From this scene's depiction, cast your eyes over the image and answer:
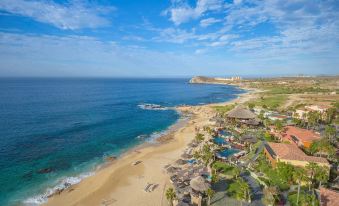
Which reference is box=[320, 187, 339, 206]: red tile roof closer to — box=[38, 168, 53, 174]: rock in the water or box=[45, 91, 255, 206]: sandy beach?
box=[45, 91, 255, 206]: sandy beach

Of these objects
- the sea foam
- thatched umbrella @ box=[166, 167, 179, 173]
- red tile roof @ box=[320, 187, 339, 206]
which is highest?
red tile roof @ box=[320, 187, 339, 206]

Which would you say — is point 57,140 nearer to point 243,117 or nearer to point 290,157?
point 243,117

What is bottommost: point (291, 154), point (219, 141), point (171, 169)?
point (171, 169)

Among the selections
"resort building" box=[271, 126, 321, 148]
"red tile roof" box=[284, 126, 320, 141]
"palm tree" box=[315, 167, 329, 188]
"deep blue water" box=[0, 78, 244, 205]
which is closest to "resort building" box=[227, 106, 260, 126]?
"resort building" box=[271, 126, 321, 148]

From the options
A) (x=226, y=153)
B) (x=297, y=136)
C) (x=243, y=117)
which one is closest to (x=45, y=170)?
(x=226, y=153)

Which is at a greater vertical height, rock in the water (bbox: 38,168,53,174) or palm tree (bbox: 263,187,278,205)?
palm tree (bbox: 263,187,278,205)

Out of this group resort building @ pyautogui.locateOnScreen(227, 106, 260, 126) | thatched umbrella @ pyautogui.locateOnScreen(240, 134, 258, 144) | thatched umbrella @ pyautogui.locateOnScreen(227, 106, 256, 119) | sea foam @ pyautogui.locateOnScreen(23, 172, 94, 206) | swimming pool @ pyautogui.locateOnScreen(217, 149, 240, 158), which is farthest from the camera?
thatched umbrella @ pyautogui.locateOnScreen(227, 106, 256, 119)

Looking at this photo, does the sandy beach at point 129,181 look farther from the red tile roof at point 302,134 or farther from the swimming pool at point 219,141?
the red tile roof at point 302,134
